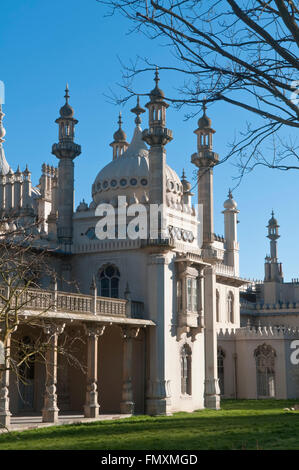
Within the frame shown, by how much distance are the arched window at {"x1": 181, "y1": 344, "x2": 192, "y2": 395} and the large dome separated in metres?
8.03

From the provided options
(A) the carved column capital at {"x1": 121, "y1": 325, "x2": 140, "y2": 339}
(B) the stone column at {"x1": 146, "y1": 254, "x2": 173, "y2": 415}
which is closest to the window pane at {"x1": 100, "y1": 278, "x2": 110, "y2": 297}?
(B) the stone column at {"x1": 146, "y1": 254, "x2": 173, "y2": 415}

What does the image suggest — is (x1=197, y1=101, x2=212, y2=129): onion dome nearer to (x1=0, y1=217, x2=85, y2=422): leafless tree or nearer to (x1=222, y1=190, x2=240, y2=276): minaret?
(x1=0, y1=217, x2=85, y2=422): leafless tree

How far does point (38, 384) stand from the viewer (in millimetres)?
30281

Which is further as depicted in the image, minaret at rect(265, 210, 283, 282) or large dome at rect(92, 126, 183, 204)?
minaret at rect(265, 210, 283, 282)

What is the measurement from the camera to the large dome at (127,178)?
124 ft

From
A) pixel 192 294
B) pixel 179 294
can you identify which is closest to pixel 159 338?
pixel 179 294

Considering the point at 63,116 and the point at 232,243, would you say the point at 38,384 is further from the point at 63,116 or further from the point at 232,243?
the point at 232,243

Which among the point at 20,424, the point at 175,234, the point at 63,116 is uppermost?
the point at 63,116

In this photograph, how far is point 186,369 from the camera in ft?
111

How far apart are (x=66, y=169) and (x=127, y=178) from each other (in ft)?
12.8

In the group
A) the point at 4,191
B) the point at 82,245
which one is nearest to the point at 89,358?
the point at 82,245

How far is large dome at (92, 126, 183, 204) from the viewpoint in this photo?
3794 cm

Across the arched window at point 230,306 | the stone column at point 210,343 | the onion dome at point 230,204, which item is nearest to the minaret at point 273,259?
the onion dome at point 230,204

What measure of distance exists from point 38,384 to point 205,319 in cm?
978
